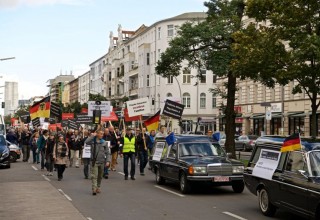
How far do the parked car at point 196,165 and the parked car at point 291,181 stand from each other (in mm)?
2749

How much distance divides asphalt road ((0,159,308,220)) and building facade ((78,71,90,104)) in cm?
14676

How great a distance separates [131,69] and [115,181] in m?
80.8

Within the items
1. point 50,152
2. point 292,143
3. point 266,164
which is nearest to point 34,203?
point 266,164

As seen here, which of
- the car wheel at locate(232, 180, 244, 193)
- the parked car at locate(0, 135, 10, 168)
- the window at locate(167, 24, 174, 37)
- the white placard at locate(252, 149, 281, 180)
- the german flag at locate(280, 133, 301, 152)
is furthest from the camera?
the window at locate(167, 24, 174, 37)

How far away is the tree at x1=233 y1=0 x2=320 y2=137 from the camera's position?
21.3m


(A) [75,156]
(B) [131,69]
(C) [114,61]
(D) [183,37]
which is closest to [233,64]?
(D) [183,37]

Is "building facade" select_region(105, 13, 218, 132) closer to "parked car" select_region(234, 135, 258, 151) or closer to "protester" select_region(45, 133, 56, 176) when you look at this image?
"parked car" select_region(234, 135, 258, 151)

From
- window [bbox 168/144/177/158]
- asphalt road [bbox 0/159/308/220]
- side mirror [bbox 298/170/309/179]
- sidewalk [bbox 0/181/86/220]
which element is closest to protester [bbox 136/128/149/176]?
asphalt road [bbox 0/159/308/220]

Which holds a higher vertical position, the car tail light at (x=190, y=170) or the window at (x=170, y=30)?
the window at (x=170, y=30)

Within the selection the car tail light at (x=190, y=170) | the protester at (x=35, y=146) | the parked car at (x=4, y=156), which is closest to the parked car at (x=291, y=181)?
the car tail light at (x=190, y=170)

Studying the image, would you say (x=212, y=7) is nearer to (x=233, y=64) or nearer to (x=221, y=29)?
(x=221, y=29)

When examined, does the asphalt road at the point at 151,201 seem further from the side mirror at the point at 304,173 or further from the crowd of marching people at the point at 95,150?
the side mirror at the point at 304,173

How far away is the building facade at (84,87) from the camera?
167000 millimetres

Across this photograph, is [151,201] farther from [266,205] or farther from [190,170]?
[266,205]
